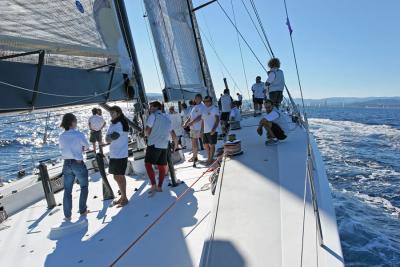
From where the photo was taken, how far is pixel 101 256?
3.24 m

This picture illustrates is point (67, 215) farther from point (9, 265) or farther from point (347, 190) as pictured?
point (347, 190)

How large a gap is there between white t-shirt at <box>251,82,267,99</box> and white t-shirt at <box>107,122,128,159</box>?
712cm

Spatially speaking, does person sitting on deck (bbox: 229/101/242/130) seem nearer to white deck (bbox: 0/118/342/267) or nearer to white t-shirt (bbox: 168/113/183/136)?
white t-shirt (bbox: 168/113/183/136)

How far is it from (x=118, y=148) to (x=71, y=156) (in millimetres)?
613

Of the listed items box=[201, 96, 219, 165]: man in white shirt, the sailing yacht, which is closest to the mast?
box=[201, 96, 219, 165]: man in white shirt

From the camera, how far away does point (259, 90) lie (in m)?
11.0

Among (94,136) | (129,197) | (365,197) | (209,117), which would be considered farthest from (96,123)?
(365,197)

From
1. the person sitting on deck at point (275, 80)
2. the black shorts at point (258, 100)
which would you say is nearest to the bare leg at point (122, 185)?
the person sitting on deck at point (275, 80)

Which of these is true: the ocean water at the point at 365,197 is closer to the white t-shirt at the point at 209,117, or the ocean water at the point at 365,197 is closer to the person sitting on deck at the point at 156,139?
the person sitting on deck at the point at 156,139

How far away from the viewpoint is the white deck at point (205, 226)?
2.55 m

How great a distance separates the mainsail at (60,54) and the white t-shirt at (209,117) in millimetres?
1649

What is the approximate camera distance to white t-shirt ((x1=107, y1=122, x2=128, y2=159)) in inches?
178

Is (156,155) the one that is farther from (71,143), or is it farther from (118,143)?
(71,143)

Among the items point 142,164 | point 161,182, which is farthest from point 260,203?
point 142,164
